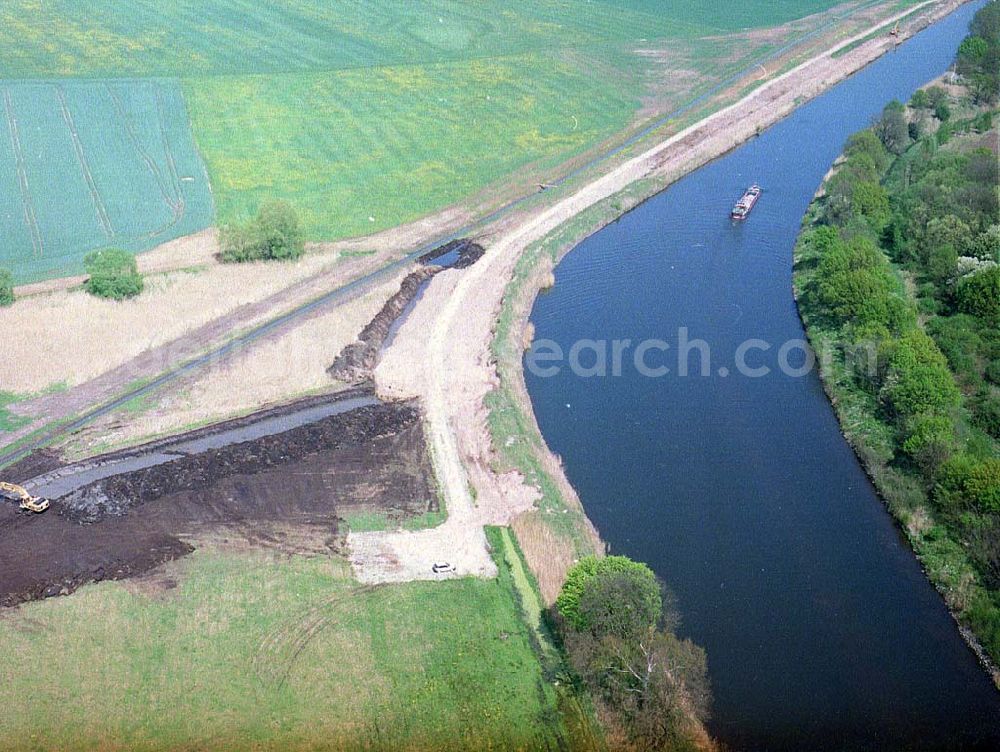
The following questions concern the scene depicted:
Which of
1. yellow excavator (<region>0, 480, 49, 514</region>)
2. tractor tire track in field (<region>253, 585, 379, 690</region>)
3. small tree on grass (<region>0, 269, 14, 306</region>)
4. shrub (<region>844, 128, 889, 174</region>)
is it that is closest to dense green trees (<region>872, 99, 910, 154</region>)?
shrub (<region>844, 128, 889, 174</region>)

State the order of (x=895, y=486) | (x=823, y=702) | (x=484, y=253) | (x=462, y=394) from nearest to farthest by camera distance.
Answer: (x=823, y=702) < (x=895, y=486) < (x=462, y=394) < (x=484, y=253)

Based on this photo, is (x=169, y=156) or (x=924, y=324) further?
(x=169, y=156)

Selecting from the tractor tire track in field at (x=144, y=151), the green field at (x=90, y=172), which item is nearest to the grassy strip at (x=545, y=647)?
the green field at (x=90, y=172)

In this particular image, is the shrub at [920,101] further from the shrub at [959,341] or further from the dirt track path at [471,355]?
the shrub at [959,341]

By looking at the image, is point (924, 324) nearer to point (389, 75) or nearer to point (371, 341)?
point (371, 341)

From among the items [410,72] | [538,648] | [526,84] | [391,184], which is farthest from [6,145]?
[538,648]

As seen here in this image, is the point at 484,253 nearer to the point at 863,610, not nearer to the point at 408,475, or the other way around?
the point at 408,475

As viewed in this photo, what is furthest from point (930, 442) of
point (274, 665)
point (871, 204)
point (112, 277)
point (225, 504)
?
point (112, 277)
